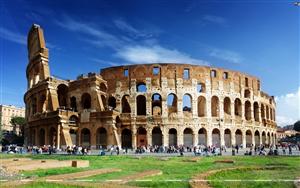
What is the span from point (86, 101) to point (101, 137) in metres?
7.16

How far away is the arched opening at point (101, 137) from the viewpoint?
1678 inches

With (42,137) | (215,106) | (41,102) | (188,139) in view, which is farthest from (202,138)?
(41,102)

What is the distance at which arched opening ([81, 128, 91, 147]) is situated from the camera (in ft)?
143

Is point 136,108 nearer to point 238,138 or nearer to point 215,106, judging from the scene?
point 215,106

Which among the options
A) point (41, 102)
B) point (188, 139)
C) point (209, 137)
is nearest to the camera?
point (188, 139)

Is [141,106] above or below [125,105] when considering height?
below

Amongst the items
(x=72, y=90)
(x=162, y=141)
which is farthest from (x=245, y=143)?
(x=72, y=90)

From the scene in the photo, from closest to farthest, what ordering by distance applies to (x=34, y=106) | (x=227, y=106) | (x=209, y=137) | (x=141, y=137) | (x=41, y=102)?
(x=141, y=137) → (x=209, y=137) → (x=41, y=102) → (x=34, y=106) → (x=227, y=106)

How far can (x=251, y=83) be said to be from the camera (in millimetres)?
52719

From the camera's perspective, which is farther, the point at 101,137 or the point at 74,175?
the point at 101,137

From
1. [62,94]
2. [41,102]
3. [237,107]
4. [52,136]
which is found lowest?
[52,136]

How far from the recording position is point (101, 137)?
4300 centimetres

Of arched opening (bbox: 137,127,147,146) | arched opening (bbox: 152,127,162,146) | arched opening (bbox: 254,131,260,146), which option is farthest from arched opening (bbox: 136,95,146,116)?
arched opening (bbox: 254,131,260,146)

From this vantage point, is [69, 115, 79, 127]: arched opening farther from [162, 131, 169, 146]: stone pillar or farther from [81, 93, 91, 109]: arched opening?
[162, 131, 169, 146]: stone pillar
